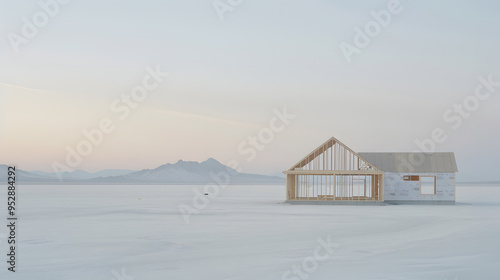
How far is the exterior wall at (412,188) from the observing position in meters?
41.8

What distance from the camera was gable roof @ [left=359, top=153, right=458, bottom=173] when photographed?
42.1 metres

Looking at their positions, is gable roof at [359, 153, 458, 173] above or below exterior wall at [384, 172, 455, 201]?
above

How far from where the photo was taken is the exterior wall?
4181 centimetres

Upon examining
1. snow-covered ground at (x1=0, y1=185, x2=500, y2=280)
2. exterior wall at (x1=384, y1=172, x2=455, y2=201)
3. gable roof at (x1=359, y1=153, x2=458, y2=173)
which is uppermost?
gable roof at (x1=359, y1=153, x2=458, y2=173)

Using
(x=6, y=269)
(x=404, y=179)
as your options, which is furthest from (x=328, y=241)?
(x=404, y=179)

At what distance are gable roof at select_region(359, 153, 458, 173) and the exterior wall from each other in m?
0.36

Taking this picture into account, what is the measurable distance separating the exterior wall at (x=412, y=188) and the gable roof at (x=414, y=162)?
36cm

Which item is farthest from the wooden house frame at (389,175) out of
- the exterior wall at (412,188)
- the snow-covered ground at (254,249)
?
the snow-covered ground at (254,249)

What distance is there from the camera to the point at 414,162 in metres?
42.7

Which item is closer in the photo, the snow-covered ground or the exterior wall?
the snow-covered ground

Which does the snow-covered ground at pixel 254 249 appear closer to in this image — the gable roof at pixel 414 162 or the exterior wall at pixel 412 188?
the exterior wall at pixel 412 188

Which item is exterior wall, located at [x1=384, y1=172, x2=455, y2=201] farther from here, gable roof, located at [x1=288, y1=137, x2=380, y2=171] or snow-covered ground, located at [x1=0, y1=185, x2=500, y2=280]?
snow-covered ground, located at [x1=0, y1=185, x2=500, y2=280]

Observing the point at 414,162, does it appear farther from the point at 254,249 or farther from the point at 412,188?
the point at 254,249

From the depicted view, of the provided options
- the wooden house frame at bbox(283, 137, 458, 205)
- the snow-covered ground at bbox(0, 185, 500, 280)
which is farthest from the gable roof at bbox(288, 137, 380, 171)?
the snow-covered ground at bbox(0, 185, 500, 280)
